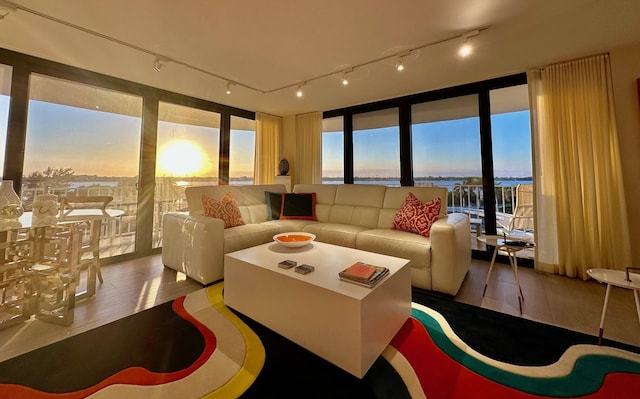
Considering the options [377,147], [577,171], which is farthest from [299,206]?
[577,171]

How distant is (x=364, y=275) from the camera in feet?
4.66

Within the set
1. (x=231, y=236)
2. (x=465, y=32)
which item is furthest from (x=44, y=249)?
(x=465, y=32)

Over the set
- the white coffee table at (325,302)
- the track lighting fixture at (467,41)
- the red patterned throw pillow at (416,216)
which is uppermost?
the track lighting fixture at (467,41)

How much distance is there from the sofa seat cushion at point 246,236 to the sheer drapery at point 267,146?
1.96 meters

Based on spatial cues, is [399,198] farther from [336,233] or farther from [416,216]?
[336,233]

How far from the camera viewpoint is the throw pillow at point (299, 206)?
3582mm

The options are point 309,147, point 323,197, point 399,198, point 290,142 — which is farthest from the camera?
point 290,142

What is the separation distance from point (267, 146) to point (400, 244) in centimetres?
341

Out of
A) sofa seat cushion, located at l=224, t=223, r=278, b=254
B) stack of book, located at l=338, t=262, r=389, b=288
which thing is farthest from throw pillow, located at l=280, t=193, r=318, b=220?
stack of book, located at l=338, t=262, r=389, b=288

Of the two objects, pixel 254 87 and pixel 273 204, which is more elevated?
pixel 254 87

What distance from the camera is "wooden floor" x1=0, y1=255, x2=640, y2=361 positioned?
5.35 feet

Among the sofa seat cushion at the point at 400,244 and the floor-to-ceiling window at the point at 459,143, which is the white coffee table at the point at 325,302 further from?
the floor-to-ceiling window at the point at 459,143

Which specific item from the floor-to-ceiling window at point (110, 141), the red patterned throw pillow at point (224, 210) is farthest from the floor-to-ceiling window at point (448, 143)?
the floor-to-ceiling window at point (110, 141)

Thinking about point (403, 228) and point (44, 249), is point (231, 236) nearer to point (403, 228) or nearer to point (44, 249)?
point (44, 249)
